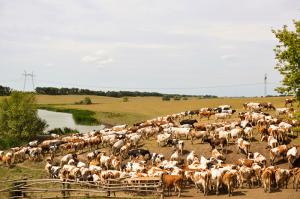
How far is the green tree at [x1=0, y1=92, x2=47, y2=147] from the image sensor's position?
5162 centimetres

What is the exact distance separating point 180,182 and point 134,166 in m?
4.94

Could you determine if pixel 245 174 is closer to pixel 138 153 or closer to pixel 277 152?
pixel 277 152

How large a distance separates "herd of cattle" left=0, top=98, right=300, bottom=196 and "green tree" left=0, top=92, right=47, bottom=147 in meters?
12.3

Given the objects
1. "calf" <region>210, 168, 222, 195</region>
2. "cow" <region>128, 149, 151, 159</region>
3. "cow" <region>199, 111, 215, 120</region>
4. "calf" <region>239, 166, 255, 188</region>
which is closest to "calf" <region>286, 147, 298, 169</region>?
"calf" <region>239, 166, 255, 188</region>

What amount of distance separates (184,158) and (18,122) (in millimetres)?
28377

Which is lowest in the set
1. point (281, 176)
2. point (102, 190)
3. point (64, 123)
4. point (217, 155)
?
point (64, 123)

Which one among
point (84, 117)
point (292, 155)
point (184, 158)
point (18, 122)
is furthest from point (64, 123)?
point (292, 155)

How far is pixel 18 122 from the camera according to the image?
51.8 meters

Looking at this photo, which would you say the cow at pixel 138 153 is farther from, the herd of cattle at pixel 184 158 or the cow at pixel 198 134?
the cow at pixel 198 134

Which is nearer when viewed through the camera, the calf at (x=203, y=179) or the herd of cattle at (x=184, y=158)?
the calf at (x=203, y=179)

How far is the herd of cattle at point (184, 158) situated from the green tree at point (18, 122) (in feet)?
40.5

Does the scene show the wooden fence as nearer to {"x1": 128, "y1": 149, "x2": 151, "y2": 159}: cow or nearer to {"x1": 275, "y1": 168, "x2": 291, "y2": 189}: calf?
{"x1": 275, "y1": 168, "x2": 291, "y2": 189}: calf

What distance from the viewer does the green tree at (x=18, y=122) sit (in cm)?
5162

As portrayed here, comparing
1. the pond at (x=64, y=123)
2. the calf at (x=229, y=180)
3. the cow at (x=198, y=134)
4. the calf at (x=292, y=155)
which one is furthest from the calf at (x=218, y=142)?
the pond at (x=64, y=123)
